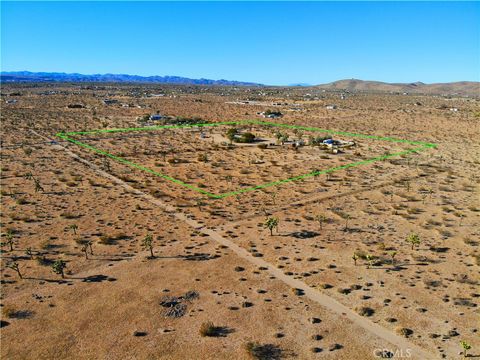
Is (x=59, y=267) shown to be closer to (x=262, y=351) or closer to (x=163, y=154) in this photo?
(x=262, y=351)

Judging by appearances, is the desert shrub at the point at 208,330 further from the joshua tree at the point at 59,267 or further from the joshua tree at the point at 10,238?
the joshua tree at the point at 10,238

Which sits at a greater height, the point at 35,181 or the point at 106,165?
the point at 106,165

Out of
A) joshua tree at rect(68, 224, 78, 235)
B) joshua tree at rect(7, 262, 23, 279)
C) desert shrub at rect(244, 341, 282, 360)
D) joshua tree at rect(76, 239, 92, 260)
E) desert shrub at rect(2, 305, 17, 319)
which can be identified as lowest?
desert shrub at rect(2, 305, 17, 319)

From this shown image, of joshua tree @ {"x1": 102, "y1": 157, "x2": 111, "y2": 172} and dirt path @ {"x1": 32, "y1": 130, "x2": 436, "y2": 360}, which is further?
joshua tree @ {"x1": 102, "y1": 157, "x2": 111, "y2": 172}

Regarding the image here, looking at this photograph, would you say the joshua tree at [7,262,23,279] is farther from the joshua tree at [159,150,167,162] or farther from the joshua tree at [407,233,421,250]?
the joshua tree at [159,150,167,162]

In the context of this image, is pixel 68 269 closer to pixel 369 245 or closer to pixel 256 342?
pixel 256 342

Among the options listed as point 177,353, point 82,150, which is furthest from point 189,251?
point 82,150

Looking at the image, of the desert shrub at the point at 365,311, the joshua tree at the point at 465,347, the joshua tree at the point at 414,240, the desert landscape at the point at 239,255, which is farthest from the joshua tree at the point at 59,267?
the joshua tree at the point at 414,240
